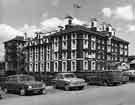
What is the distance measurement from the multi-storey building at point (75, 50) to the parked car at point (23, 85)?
3555cm

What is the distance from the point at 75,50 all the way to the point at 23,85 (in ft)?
126

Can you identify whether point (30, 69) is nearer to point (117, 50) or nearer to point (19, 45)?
point (19, 45)

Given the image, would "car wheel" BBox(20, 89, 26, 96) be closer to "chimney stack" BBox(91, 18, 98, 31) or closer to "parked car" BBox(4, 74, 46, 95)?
"parked car" BBox(4, 74, 46, 95)

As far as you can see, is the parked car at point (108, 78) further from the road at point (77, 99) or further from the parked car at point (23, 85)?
the parked car at point (23, 85)

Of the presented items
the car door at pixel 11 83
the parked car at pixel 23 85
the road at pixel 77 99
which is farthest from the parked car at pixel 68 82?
the car door at pixel 11 83

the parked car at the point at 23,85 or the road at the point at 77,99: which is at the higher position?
the parked car at the point at 23,85

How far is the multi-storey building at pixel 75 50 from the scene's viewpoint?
185 feet

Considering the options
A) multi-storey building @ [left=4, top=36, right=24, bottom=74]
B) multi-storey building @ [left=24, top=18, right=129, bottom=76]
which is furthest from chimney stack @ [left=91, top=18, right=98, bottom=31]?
multi-storey building @ [left=4, top=36, right=24, bottom=74]

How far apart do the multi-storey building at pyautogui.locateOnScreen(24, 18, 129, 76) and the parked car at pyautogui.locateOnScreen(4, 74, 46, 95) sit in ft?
117

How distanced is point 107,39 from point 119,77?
40215 mm

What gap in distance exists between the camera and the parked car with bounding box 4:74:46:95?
60.1 ft

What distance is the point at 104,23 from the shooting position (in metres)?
70.1

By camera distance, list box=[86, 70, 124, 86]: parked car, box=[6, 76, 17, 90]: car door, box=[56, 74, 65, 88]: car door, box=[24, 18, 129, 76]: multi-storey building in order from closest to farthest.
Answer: box=[6, 76, 17, 90]: car door → box=[56, 74, 65, 88]: car door → box=[86, 70, 124, 86]: parked car → box=[24, 18, 129, 76]: multi-storey building

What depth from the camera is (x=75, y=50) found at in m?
56.3
